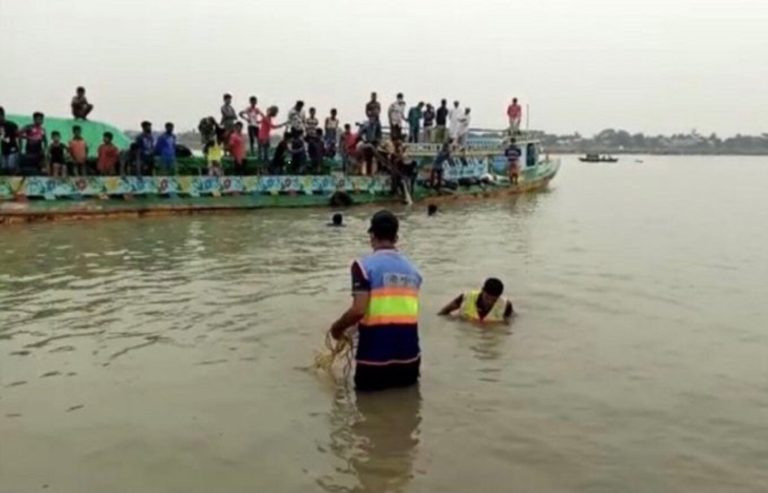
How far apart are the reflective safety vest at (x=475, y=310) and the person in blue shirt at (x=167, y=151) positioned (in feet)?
46.4

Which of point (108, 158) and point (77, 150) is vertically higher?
point (77, 150)

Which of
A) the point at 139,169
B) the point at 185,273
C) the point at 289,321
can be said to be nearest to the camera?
the point at 289,321

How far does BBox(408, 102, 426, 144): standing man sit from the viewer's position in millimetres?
28016

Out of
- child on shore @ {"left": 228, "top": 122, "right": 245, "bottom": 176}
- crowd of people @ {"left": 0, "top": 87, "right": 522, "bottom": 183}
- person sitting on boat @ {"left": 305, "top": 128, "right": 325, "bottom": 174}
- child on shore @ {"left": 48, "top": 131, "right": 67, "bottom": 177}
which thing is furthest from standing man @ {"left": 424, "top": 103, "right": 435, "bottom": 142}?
child on shore @ {"left": 48, "top": 131, "right": 67, "bottom": 177}

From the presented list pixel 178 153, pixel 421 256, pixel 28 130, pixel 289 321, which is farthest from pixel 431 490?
pixel 178 153

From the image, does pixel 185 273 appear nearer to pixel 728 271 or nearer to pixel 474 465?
pixel 474 465

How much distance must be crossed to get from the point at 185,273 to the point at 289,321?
144 inches

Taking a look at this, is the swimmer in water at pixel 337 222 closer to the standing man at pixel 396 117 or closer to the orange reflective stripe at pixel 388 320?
the standing man at pixel 396 117

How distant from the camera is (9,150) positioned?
1933 centimetres

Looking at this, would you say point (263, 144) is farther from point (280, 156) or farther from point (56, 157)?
point (56, 157)

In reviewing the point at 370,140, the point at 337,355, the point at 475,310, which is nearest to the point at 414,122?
the point at 370,140

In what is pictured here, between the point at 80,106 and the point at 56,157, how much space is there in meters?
2.04

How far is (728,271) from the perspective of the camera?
14.2m

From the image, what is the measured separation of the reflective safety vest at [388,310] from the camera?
5914 millimetres
